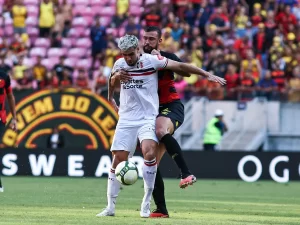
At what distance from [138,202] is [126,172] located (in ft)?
11.9

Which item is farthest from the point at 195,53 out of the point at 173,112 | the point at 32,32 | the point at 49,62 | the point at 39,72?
the point at 173,112

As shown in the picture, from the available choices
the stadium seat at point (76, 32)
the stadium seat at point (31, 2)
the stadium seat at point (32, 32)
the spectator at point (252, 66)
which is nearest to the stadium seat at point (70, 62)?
the stadium seat at point (76, 32)

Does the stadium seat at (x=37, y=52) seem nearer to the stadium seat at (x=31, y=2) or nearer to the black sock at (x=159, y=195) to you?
the stadium seat at (x=31, y=2)

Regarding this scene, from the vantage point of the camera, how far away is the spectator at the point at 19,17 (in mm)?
29516

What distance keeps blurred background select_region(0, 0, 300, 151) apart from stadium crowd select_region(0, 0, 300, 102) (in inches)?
1.2

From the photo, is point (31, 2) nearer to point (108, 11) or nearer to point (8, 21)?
point (8, 21)

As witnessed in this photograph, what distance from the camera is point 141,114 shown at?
1162cm

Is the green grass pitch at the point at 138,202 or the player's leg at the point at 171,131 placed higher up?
the player's leg at the point at 171,131

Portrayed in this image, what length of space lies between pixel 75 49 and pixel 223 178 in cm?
727

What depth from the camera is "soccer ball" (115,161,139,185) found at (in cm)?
1125

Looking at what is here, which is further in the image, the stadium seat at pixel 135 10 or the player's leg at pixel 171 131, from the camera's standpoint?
the stadium seat at pixel 135 10

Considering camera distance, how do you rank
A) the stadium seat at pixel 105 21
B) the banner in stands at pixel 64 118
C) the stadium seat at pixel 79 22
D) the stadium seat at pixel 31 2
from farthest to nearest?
the stadium seat at pixel 31 2
the stadium seat at pixel 79 22
the stadium seat at pixel 105 21
the banner in stands at pixel 64 118

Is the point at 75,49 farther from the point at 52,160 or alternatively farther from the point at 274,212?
the point at 274,212

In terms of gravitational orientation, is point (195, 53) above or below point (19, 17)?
below
